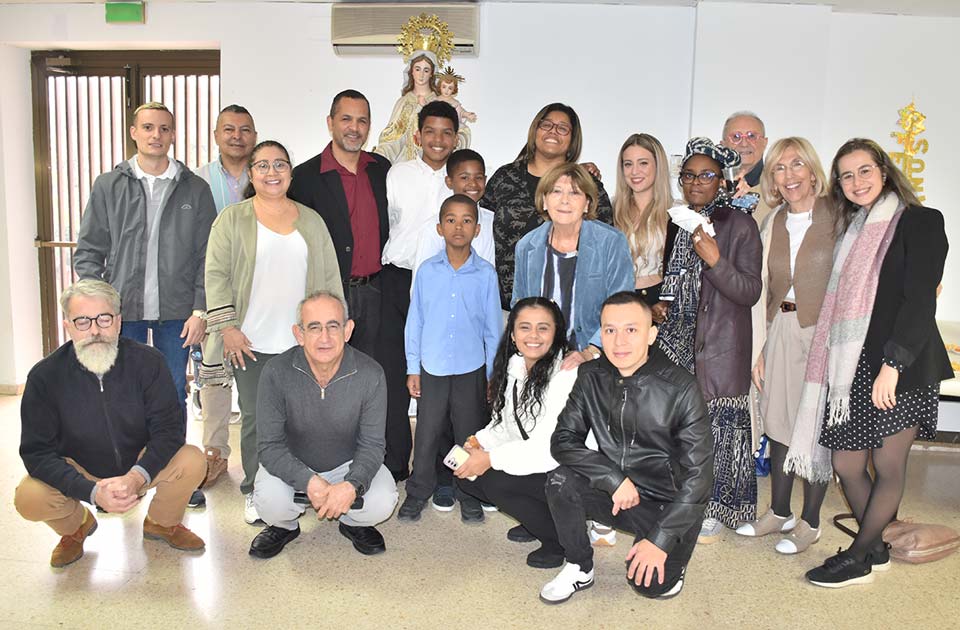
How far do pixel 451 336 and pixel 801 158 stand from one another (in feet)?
5.22

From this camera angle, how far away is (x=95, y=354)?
2.67 metres

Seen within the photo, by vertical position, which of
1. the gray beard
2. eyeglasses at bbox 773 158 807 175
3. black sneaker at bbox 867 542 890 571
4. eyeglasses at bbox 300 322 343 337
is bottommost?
black sneaker at bbox 867 542 890 571

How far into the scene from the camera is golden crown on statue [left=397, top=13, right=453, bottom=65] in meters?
4.47

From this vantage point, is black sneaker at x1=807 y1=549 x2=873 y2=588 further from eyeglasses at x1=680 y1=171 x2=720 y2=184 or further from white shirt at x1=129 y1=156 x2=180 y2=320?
white shirt at x1=129 y1=156 x2=180 y2=320

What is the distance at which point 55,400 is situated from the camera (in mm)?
2672

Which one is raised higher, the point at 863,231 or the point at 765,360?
the point at 863,231

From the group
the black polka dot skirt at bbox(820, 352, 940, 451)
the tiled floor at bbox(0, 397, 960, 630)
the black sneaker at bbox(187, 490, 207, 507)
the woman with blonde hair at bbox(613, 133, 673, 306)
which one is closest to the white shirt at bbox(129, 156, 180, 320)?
the black sneaker at bbox(187, 490, 207, 507)

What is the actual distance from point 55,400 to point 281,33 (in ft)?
10.3

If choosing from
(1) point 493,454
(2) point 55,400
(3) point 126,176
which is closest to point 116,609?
(2) point 55,400

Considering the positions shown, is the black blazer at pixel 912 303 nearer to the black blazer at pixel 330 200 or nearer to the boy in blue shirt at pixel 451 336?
the boy in blue shirt at pixel 451 336

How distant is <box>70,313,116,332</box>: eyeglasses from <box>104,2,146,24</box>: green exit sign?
10.1 feet

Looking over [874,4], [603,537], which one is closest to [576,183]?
[603,537]

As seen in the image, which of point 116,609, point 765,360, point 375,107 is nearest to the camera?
point 116,609

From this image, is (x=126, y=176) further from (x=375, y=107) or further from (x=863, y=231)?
(x=863, y=231)
